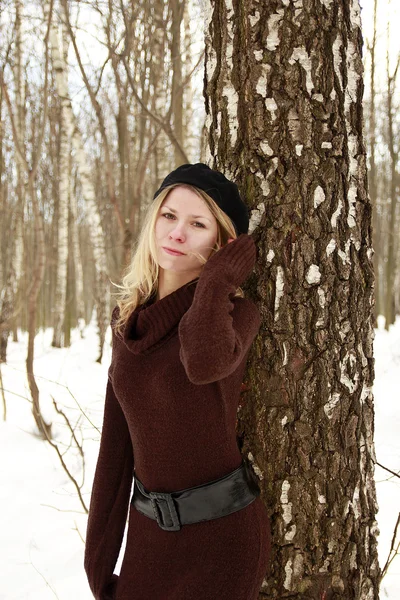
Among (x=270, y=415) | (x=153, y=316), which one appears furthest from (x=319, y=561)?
(x=153, y=316)

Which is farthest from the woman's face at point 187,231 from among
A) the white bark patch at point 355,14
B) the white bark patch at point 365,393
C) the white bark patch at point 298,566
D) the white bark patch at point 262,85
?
the white bark patch at point 298,566

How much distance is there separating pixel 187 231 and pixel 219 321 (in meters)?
0.40

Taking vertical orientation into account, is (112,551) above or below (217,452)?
below

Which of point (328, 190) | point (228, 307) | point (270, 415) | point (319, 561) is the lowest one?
point (319, 561)

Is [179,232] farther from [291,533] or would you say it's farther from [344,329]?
[291,533]

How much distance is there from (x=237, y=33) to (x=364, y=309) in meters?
1.14

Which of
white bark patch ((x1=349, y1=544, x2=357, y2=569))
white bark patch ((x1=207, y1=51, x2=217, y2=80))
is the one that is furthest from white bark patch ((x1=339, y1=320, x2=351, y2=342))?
white bark patch ((x1=207, y1=51, x2=217, y2=80))

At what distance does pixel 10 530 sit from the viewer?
3834 millimetres

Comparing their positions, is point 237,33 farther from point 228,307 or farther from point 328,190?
point 228,307

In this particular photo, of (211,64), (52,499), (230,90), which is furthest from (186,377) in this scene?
(52,499)

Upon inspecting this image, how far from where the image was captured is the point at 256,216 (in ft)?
6.01

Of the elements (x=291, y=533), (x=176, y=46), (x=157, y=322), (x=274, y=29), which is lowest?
(x=291, y=533)

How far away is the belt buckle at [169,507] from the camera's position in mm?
1551

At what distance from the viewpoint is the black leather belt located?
1.54m
